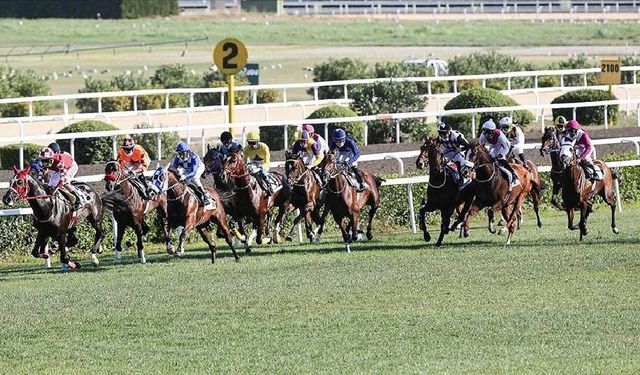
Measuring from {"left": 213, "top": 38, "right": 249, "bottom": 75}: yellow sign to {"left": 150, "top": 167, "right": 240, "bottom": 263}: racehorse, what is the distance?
201 inches

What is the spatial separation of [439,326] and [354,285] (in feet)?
8.63

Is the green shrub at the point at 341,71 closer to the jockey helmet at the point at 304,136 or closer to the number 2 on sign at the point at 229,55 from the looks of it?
the number 2 on sign at the point at 229,55

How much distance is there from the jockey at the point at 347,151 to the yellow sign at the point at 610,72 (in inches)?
585

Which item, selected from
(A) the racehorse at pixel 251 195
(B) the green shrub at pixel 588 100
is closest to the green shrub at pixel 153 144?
(A) the racehorse at pixel 251 195

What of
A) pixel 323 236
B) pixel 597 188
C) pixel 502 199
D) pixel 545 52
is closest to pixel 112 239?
pixel 323 236

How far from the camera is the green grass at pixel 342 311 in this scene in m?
11.7

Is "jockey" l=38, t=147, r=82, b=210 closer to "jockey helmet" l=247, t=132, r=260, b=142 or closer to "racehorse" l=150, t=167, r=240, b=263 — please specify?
"racehorse" l=150, t=167, r=240, b=263

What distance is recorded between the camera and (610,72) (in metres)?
33.5

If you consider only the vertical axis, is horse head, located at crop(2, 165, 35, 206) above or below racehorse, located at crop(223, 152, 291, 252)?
above

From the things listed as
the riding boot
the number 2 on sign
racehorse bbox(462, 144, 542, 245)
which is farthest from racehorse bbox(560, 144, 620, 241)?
the number 2 on sign

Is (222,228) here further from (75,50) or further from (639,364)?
(75,50)

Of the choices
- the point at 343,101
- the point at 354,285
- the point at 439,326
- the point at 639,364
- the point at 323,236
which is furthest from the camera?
the point at 343,101

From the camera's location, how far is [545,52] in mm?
64375

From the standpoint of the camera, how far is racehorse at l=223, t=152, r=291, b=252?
18.7m
